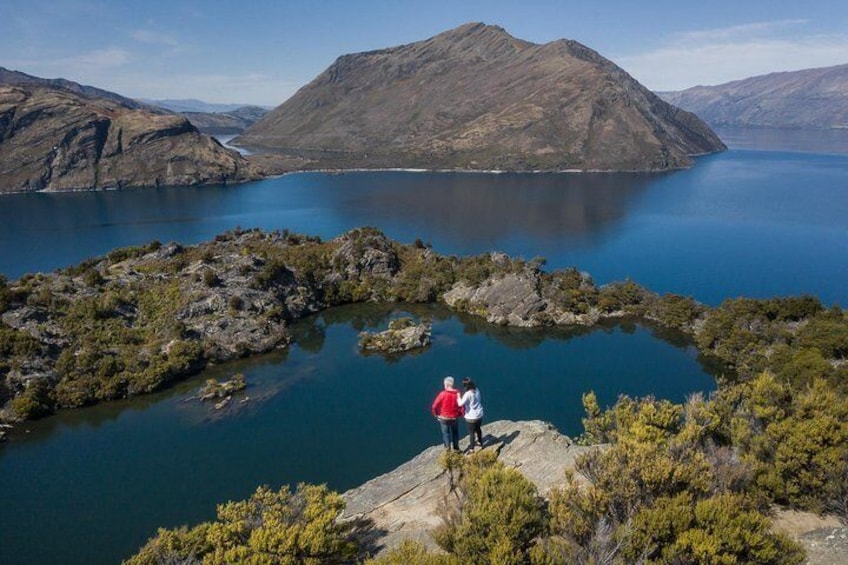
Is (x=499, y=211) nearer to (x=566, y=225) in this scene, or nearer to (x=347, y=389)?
(x=566, y=225)

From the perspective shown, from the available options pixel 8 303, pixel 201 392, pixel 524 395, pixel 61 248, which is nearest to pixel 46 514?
pixel 201 392

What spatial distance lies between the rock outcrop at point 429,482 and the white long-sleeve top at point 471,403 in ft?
8.87

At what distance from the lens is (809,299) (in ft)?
193

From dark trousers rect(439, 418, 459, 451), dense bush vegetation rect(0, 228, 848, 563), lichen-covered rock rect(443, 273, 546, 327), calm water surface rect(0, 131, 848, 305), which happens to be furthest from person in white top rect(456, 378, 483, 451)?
calm water surface rect(0, 131, 848, 305)

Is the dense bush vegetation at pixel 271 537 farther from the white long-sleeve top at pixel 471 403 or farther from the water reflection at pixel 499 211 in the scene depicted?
the water reflection at pixel 499 211

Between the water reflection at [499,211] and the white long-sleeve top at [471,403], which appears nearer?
the white long-sleeve top at [471,403]

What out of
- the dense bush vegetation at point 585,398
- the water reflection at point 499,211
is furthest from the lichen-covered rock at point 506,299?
the water reflection at point 499,211

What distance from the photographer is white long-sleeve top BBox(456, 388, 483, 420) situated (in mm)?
20922

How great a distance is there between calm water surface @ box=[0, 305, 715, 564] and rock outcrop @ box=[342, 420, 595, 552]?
46.0 feet

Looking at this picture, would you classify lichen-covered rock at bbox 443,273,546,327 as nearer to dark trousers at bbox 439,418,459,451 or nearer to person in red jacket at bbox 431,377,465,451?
dark trousers at bbox 439,418,459,451

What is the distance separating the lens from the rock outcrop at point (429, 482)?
2066 cm

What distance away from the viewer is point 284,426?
44938 millimetres

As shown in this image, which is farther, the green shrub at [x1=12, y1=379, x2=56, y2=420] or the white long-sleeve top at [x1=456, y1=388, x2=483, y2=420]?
the green shrub at [x1=12, y1=379, x2=56, y2=420]

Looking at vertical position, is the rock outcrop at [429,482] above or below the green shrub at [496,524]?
below
